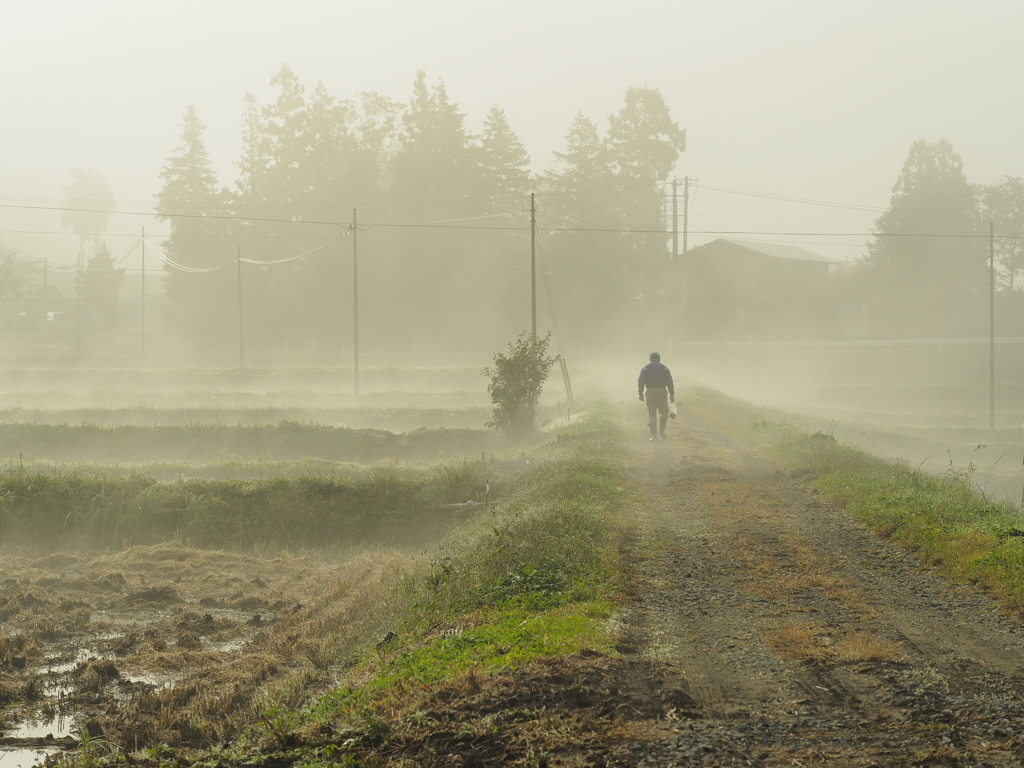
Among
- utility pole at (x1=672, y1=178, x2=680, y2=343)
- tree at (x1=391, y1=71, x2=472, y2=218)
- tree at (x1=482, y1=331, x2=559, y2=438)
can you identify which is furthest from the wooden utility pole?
tree at (x1=482, y1=331, x2=559, y2=438)

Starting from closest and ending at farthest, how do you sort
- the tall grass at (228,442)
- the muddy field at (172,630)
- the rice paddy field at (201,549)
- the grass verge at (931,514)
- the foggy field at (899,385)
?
the muddy field at (172,630)
the grass verge at (931,514)
the rice paddy field at (201,549)
the tall grass at (228,442)
the foggy field at (899,385)

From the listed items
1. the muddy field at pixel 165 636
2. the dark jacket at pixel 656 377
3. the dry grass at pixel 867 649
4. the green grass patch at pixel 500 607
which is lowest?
the muddy field at pixel 165 636

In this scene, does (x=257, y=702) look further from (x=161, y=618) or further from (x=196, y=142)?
(x=196, y=142)

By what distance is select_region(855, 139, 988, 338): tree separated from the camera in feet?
254

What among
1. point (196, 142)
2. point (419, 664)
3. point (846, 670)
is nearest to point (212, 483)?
point (419, 664)

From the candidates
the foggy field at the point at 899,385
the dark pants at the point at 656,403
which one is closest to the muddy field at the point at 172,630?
the dark pants at the point at 656,403

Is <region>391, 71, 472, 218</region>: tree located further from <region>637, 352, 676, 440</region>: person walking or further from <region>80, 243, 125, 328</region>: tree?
<region>637, 352, 676, 440</region>: person walking

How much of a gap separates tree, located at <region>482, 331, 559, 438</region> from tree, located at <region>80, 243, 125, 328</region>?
6297 cm

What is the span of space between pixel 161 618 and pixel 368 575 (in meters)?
3.32

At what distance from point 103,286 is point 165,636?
77.9m

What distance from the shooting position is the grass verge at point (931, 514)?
9.16m

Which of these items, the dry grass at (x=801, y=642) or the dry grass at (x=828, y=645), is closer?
the dry grass at (x=828, y=645)

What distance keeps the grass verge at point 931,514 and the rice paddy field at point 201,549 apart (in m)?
6.30

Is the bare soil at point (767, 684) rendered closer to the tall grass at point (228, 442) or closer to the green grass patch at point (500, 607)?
the green grass patch at point (500, 607)
